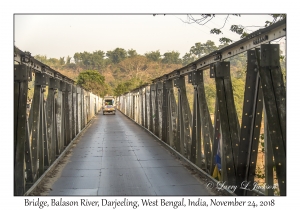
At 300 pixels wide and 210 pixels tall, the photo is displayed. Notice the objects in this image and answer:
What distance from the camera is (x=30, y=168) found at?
6781 mm

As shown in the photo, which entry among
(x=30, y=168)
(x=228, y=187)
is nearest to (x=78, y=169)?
(x=30, y=168)

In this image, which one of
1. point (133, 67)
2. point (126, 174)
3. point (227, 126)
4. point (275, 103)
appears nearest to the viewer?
point (275, 103)

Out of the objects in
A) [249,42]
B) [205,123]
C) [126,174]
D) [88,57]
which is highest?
[88,57]

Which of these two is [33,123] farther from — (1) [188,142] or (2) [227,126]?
(1) [188,142]

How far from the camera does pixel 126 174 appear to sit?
27.5ft

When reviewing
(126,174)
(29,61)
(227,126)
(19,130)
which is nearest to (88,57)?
(126,174)

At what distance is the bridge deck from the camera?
6902mm

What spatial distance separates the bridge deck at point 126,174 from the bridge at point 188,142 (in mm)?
21

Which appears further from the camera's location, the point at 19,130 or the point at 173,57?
the point at 173,57

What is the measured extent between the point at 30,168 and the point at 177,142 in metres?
5.63

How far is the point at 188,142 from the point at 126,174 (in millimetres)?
2402

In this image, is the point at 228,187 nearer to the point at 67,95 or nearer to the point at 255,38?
the point at 255,38

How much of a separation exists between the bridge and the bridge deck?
0.02 m

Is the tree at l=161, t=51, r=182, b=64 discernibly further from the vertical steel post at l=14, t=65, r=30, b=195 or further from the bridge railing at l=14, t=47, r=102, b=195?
the vertical steel post at l=14, t=65, r=30, b=195
